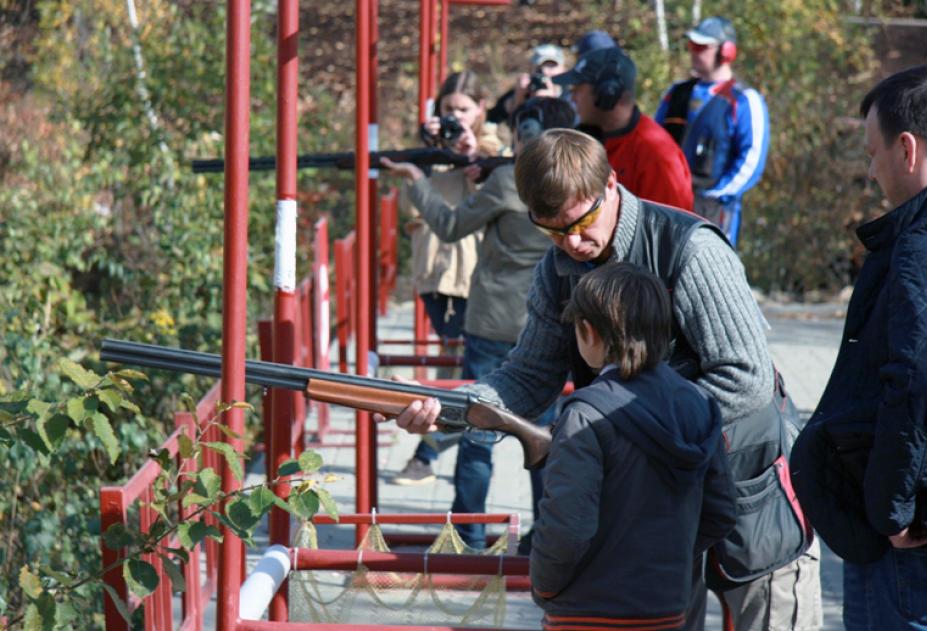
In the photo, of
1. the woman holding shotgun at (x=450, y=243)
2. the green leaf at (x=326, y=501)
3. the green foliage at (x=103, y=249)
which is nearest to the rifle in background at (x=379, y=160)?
the woman holding shotgun at (x=450, y=243)

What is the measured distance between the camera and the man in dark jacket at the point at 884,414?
→ 2.51m

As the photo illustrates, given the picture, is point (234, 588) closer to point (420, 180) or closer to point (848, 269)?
point (420, 180)

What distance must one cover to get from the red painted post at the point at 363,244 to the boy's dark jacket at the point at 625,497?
194 cm

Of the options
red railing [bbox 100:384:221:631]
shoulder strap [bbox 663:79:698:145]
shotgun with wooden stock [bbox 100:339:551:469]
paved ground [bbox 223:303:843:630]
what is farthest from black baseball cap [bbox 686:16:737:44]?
shotgun with wooden stock [bbox 100:339:551:469]

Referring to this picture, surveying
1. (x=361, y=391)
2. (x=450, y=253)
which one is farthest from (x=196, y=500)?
(x=450, y=253)

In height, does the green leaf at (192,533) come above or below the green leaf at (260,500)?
below

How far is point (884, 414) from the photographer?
2521 millimetres

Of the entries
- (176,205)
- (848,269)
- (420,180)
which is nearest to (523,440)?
(420,180)

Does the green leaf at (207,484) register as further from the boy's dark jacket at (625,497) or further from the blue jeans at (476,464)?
the blue jeans at (476,464)

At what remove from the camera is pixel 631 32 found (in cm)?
1485

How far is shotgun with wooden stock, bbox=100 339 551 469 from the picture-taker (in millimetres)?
3008

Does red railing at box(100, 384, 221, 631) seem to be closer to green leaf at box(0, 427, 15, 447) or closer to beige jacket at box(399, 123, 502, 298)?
green leaf at box(0, 427, 15, 447)

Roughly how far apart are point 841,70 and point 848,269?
2185mm

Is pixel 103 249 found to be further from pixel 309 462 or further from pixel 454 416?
pixel 309 462
